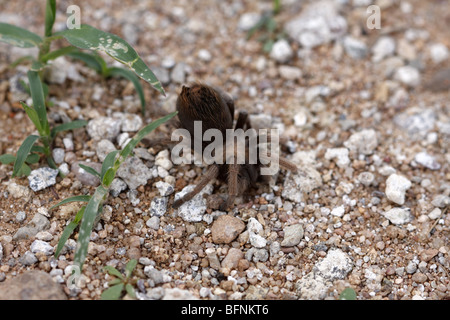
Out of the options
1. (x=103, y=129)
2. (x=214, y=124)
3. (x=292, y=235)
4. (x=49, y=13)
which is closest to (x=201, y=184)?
(x=214, y=124)

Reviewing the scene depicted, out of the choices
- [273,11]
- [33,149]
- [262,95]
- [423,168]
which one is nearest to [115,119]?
[33,149]

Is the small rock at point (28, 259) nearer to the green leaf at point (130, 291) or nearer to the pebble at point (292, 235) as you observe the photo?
the green leaf at point (130, 291)

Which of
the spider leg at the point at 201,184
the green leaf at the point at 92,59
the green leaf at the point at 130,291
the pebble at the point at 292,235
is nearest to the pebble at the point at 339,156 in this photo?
the pebble at the point at 292,235

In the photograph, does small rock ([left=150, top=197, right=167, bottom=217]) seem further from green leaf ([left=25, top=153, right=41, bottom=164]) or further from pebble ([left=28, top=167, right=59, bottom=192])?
green leaf ([left=25, top=153, right=41, bottom=164])

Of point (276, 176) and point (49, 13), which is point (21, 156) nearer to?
point (49, 13)

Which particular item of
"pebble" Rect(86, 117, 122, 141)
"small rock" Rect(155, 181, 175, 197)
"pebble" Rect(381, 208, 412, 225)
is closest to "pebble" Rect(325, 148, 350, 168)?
"pebble" Rect(381, 208, 412, 225)

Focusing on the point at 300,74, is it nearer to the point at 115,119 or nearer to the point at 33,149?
the point at 115,119
